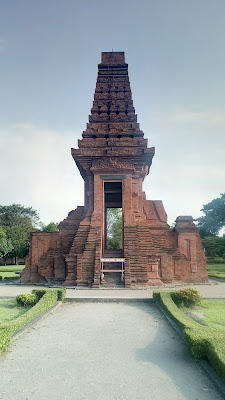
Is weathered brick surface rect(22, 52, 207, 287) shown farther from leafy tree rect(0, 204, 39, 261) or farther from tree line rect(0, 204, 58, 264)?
leafy tree rect(0, 204, 39, 261)

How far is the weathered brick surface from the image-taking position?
15773mm

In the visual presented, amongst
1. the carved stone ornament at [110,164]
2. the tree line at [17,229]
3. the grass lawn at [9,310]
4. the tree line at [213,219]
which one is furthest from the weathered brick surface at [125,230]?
the tree line at [213,219]

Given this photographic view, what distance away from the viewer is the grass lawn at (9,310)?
28.2 ft

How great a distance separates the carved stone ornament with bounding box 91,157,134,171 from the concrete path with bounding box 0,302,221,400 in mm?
10632

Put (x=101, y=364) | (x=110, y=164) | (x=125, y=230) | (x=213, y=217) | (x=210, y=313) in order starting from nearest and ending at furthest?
(x=101, y=364) → (x=210, y=313) → (x=125, y=230) → (x=110, y=164) → (x=213, y=217)

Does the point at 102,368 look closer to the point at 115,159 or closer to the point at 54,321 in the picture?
the point at 54,321

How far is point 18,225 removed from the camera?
57.2m

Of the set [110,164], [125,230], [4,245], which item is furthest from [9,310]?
[4,245]

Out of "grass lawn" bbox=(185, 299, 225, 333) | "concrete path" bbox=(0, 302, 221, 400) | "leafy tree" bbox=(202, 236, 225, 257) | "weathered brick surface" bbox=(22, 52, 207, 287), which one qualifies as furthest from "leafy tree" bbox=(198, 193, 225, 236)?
"concrete path" bbox=(0, 302, 221, 400)

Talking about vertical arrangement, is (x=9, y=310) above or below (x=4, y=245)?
below

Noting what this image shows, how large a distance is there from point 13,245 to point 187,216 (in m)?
30.4

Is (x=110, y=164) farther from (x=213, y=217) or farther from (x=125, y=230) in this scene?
(x=213, y=217)

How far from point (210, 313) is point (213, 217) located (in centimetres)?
3116

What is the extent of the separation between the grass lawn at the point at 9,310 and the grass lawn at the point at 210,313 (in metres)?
5.05
